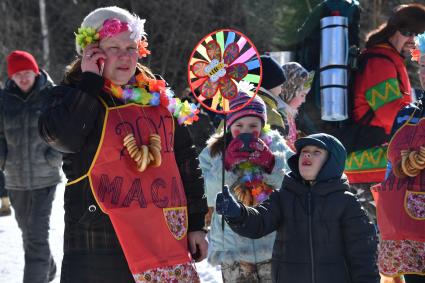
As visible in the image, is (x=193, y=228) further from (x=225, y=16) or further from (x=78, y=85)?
(x=225, y=16)

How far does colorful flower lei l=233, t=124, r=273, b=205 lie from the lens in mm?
4699

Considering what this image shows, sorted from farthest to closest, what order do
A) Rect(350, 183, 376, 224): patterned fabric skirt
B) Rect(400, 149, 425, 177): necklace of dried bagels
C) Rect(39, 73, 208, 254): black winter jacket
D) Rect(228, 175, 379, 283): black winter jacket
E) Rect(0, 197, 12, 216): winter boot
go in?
Rect(0, 197, 12, 216): winter boot
Rect(350, 183, 376, 224): patterned fabric skirt
Rect(400, 149, 425, 177): necklace of dried bagels
Rect(228, 175, 379, 283): black winter jacket
Rect(39, 73, 208, 254): black winter jacket

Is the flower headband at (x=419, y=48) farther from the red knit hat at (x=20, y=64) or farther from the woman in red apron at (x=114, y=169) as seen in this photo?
the red knit hat at (x=20, y=64)

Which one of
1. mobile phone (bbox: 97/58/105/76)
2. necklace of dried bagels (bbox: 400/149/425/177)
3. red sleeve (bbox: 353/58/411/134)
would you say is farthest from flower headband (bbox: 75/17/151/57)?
red sleeve (bbox: 353/58/411/134)

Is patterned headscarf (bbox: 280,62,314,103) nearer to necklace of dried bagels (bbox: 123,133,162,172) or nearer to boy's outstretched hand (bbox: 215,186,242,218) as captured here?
boy's outstretched hand (bbox: 215,186,242,218)

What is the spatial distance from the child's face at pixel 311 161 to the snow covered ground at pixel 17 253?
294 centimetres

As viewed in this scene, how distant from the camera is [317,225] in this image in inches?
156

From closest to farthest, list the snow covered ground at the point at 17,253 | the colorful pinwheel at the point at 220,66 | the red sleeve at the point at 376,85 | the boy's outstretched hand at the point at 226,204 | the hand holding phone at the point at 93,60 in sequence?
the hand holding phone at the point at 93,60 < the boy's outstretched hand at the point at 226,204 < the colorful pinwheel at the point at 220,66 < the red sleeve at the point at 376,85 < the snow covered ground at the point at 17,253

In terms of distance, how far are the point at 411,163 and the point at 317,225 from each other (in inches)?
34.2

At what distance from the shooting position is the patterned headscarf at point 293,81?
21.0 feet

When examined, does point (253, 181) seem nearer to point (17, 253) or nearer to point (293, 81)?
point (293, 81)

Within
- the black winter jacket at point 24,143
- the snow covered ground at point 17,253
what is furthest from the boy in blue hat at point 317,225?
the black winter jacket at point 24,143

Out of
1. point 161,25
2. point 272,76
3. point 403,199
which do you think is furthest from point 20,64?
point 161,25

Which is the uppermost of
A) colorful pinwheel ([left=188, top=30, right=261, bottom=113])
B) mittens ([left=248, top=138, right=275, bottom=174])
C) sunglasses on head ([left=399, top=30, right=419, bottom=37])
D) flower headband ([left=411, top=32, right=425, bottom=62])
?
sunglasses on head ([left=399, top=30, right=419, bottom=37])
